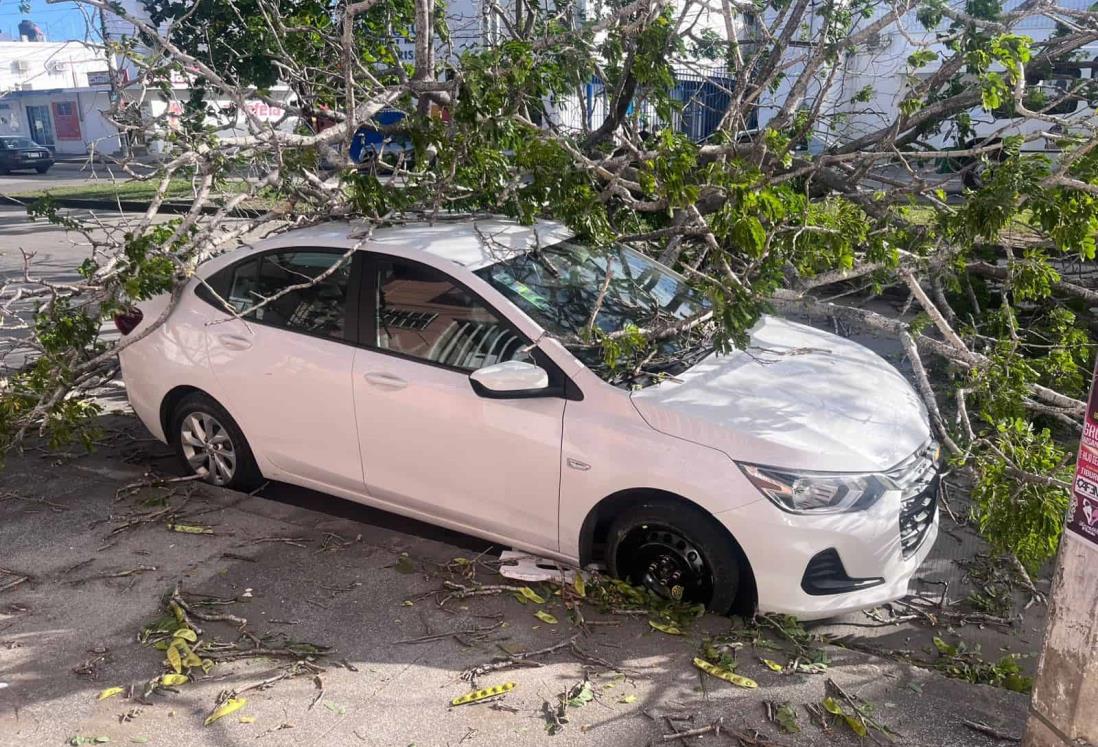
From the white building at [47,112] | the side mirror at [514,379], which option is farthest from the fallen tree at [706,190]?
the white building at [47,112]

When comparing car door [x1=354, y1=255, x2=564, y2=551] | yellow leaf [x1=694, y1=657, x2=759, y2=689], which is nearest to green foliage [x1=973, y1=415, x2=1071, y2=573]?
yellow leaf [x1=694, y1=657, x2=759, y2=689]

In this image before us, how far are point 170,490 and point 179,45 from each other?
6.81 meters

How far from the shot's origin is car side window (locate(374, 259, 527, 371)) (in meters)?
4.29

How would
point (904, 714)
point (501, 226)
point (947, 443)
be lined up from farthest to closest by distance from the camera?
point (501, 226) < point (947, 443) < point (904, 714)

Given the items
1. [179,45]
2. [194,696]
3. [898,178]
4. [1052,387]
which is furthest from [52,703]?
[179,45]

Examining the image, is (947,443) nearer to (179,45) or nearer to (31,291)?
(31,291)

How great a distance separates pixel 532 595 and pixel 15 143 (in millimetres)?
33142

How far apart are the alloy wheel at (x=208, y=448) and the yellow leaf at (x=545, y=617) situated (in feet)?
7.07

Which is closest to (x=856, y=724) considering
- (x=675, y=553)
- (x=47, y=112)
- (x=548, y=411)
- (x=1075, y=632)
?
(x=1075, y=632)

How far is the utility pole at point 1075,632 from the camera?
8.51ft

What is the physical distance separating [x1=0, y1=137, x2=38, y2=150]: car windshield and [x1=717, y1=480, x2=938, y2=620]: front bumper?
3377cm

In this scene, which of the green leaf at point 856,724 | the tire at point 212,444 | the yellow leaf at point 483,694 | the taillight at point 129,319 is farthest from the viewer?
the taillight at point 129,319

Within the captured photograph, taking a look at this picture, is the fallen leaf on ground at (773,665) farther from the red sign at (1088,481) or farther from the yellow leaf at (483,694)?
the red sign at (1088,481)

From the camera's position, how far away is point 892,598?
12.8 ft
